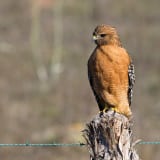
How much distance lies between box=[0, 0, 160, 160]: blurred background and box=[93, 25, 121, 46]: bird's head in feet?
16.8

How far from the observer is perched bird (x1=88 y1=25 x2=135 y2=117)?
623 cm

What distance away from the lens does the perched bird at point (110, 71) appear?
6.23 meters

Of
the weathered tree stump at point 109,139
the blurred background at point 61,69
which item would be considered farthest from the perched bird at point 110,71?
the blurred background at point 61,69

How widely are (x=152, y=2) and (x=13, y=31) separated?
344 inches

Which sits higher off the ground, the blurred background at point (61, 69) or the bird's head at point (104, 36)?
the blurred background at point (61, 69)

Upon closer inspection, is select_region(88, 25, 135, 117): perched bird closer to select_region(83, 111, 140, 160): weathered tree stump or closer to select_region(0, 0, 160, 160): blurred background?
select_region(83, 111, 140, 160): weathered tree stump

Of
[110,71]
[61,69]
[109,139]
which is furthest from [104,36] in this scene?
[61,69]

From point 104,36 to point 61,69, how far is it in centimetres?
1547

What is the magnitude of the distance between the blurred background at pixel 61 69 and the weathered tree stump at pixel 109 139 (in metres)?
6.14

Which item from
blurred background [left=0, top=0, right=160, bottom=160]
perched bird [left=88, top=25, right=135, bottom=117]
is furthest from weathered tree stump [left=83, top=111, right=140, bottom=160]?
blurred background [left=0, top=0, right=160, bottom=160]

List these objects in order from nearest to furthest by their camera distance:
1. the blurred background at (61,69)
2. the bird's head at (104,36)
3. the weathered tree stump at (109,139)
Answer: the weathered tree stump at (109,139)
the bird's head at (104,36)
the blurred background at (61,69)

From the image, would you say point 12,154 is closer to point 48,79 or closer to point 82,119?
point 82,119

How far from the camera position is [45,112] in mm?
16906

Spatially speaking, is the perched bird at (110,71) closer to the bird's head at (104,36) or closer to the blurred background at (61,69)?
the bird's head at (104,36)
